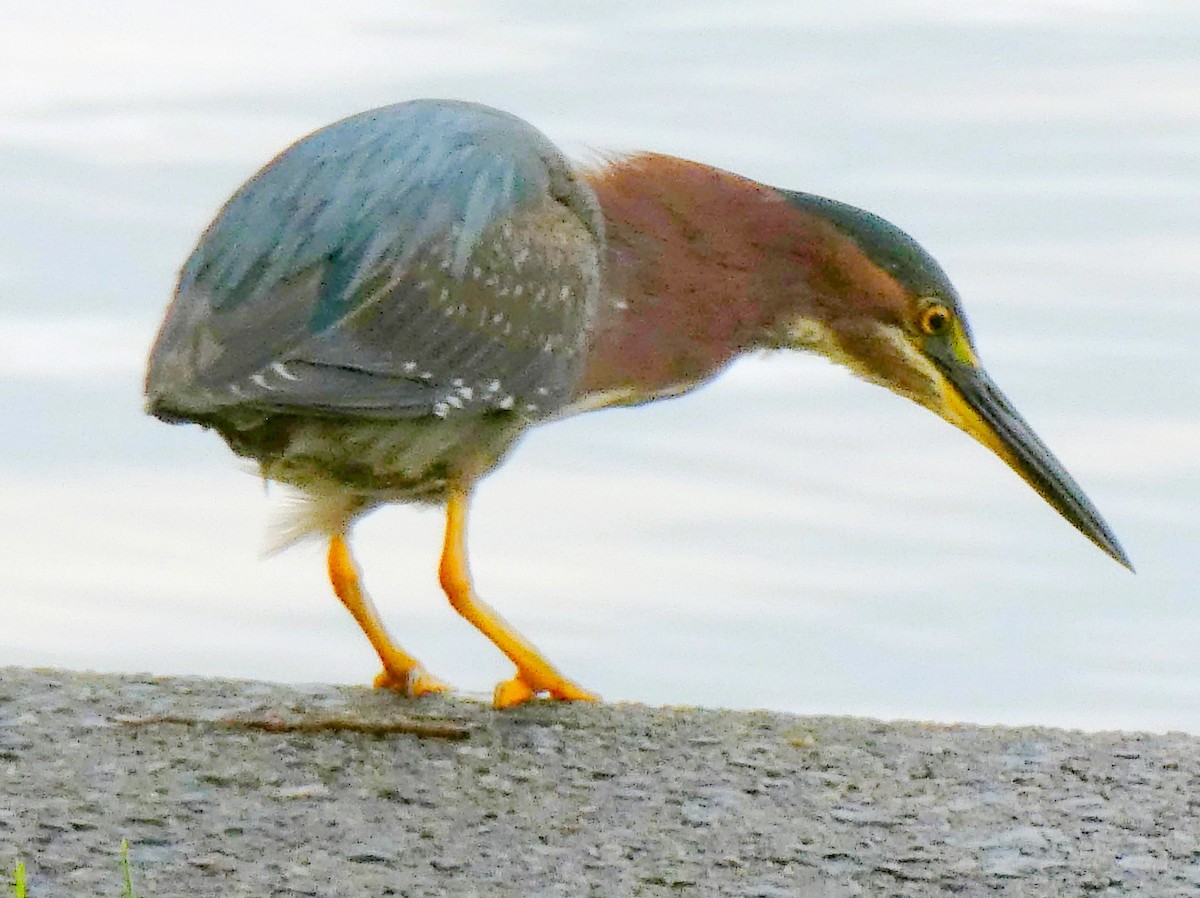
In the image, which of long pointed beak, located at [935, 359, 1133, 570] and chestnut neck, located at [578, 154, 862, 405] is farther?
long pointed beak, located at [935, 359, 1133, 570]

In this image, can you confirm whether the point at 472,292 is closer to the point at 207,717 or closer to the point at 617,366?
the point at 617,366

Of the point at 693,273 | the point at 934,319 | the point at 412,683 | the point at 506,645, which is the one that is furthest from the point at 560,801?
the point at 934,319

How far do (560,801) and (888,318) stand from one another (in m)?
2.43

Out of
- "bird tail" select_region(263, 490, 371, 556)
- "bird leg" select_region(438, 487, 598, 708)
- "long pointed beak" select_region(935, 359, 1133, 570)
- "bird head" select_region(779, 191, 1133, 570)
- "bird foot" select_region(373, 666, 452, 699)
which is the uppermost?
"bird head" select_region(779, 191, 1133, 570)

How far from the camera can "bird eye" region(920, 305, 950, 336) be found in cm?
713

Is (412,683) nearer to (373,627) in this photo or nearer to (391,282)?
(373,627)

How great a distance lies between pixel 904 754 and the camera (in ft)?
19.9

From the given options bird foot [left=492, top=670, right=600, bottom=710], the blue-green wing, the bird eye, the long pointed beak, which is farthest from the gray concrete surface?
the bird eye

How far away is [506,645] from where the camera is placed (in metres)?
6.55

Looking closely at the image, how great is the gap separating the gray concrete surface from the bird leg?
150 mm

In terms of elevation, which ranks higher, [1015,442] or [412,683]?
[1015,442]

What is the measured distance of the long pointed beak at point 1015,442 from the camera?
7.31m

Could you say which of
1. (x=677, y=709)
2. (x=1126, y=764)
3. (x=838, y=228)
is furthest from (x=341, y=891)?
(x=838, y=228)

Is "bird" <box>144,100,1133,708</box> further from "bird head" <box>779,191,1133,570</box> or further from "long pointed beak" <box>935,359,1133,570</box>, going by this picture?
"long pointed beak" <box>935,359,1133,570</box>
